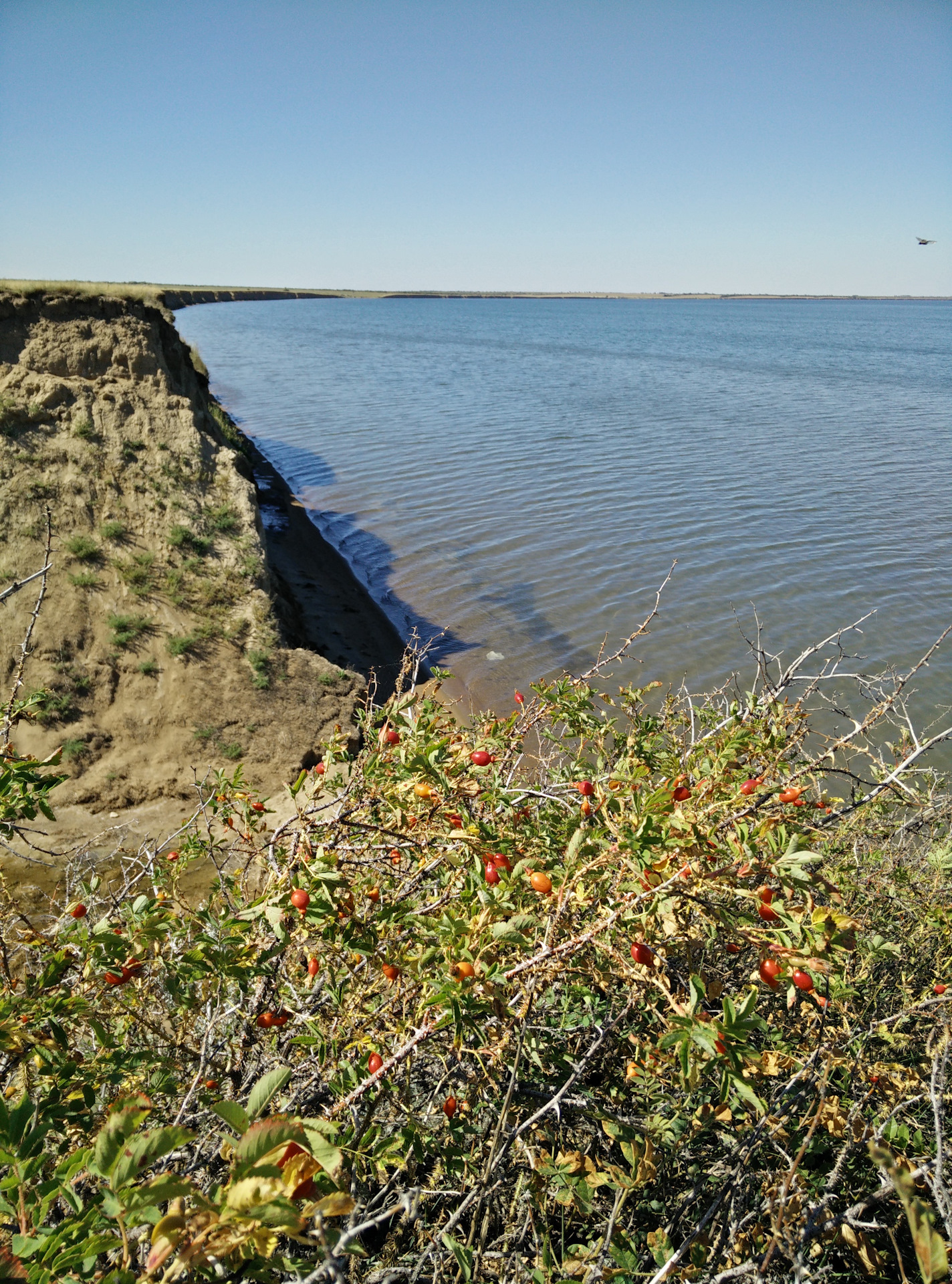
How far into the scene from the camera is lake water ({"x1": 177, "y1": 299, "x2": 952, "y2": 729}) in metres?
11.8

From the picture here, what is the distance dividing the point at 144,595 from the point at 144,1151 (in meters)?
9.56

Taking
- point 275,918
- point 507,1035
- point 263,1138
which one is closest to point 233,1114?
point 263,1138

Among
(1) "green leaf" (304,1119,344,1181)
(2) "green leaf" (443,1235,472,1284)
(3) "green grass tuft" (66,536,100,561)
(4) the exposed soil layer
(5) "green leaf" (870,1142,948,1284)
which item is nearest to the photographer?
(5) "green leaf" (870,1142,948,1284)

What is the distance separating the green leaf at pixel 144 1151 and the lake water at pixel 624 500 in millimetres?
9230

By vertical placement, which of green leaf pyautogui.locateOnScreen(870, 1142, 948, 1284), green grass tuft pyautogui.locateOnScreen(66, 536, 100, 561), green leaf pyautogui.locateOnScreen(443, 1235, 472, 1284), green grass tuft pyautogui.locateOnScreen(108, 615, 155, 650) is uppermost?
green leaf pyautogui.locateOnScreen(870, 1142, 948, 1284)

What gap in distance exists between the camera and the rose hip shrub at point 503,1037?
171 centimetres

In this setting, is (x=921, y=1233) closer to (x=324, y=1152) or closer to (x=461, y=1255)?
(x=324, y=1152)

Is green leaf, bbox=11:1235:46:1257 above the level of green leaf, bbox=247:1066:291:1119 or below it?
below

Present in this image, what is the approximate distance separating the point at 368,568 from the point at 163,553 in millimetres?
5202

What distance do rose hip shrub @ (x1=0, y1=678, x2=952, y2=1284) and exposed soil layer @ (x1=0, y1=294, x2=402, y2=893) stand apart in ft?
18.5

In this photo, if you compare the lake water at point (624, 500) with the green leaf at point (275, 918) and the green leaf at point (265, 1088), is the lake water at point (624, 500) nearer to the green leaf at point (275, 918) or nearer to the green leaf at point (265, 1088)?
the green leaf at point (275, 918)

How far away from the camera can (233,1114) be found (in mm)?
1083

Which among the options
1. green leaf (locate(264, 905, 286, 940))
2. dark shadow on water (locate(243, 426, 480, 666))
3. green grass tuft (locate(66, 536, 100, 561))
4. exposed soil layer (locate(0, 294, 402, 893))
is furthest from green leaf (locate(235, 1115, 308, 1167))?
green grass tuft (locate(66, 536, 100, 561))

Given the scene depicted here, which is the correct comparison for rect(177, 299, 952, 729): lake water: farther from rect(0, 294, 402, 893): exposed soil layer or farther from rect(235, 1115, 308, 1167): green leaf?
rect(235, 1115, 308, 1167): green leaf
